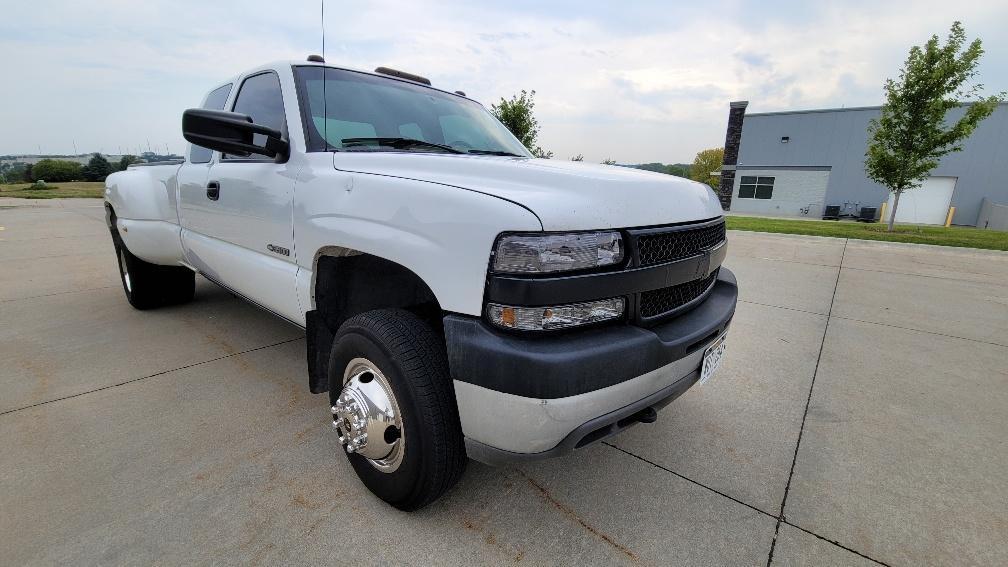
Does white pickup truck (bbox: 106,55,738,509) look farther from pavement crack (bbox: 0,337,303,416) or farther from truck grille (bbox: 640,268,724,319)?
pavement crack (bbox: 0,337,303,416)

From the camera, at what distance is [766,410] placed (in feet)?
9.03

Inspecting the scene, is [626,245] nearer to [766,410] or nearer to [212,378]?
[766,410]

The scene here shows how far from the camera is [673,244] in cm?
174

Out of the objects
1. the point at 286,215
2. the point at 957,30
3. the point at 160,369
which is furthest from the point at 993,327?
the point at 957,30

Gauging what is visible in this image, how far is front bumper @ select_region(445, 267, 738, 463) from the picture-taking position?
136 cm

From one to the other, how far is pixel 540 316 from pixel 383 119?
1.61 meters

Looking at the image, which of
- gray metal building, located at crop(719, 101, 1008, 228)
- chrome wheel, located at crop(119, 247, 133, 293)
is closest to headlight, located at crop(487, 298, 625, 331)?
chrome wheel, located at crop(119, 247, 133, 293)

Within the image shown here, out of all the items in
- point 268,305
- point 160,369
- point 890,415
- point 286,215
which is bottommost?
point 160,369

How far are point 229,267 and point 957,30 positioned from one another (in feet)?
57.3

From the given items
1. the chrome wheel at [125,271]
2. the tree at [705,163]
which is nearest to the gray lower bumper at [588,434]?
the chrome wheel at [125,271]

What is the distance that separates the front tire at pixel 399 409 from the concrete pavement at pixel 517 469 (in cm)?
19

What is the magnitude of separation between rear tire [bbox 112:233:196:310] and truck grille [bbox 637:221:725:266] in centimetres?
439

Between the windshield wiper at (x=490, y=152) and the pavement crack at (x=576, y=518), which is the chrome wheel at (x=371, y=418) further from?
the windshield wiper at (x=490, y=152)

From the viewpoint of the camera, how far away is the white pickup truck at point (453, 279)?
1.41 metres
